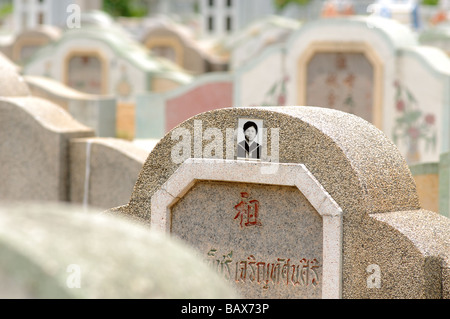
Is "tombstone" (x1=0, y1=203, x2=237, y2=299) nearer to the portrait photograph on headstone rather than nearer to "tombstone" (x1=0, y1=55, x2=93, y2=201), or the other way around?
the portrait photograph on headstone

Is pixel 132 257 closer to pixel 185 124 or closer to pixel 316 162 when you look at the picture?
Answer: pixel 316 162

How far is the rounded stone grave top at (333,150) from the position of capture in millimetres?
5473

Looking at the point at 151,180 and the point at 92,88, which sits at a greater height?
the point at 92,88

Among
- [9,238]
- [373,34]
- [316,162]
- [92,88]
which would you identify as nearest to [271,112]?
[316,162]

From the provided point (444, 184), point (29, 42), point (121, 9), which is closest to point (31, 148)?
point (444, 184)

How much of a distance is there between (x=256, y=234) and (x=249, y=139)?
22.7 inches

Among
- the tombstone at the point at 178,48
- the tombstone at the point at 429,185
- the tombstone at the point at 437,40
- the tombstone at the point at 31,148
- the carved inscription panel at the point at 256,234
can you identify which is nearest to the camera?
the carved inscription panel at the point at 256,234

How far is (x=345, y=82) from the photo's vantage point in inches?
492

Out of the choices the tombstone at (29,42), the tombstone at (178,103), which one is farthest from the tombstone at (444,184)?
the tombstone at (29,42)

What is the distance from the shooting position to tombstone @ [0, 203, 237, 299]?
2.73 m

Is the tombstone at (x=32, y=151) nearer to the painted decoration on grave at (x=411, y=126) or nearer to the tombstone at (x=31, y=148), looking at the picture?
the tombstone at (x=31, y=148)

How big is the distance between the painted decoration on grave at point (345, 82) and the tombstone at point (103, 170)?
4.36 meters

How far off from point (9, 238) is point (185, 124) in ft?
11.1

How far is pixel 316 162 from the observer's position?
558 centimetres
